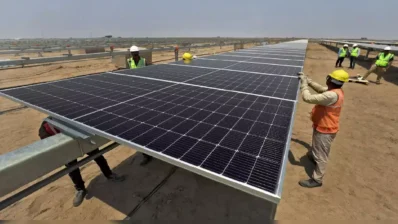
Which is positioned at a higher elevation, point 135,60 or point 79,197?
point 135,60

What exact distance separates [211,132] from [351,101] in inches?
505

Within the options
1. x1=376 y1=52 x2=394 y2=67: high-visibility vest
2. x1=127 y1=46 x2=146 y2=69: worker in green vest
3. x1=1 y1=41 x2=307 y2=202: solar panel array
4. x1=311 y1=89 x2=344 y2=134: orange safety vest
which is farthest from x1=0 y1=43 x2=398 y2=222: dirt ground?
x1=376 y1=52 x2=394 y2=67: high-visibility vest

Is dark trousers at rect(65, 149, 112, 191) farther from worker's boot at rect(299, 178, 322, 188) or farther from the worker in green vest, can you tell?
worker's boot at rect(299, 178, 322, 188)

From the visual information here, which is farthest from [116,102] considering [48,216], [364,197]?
[364,197]

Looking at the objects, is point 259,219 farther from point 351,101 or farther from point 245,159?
point 351,101

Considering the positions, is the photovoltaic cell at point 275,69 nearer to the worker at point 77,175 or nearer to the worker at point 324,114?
the worker at point 324,114

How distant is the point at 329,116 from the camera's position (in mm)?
4680

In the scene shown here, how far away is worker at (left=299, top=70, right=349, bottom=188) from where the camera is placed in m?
4.43

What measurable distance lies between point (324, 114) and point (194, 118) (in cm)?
334

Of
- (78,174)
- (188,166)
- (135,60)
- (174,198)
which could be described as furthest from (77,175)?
(135,60)

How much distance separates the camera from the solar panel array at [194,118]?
7.54 ft

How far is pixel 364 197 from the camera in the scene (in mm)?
4953

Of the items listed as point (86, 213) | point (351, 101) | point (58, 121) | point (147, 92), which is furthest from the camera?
point (351, 101)

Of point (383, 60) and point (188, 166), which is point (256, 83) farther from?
point (383, 60)
